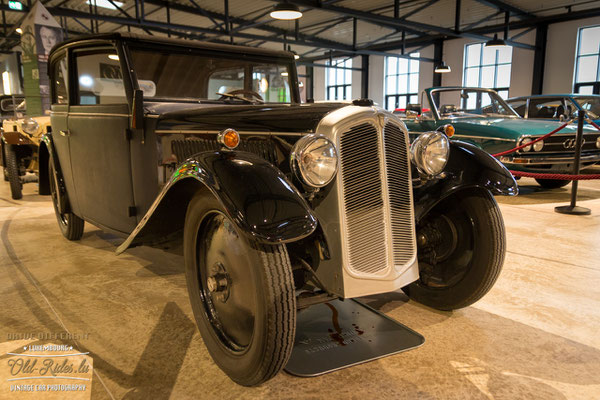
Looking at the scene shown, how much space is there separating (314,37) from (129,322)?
18.7 metres

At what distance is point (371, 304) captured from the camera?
97.7 inches

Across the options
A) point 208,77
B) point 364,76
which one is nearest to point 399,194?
point 208,77

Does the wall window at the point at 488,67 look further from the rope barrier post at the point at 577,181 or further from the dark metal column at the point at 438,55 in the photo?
the rope barrier post at the point at 577,181

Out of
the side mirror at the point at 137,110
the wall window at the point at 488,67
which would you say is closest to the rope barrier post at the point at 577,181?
the side mirror at the point at 137,110

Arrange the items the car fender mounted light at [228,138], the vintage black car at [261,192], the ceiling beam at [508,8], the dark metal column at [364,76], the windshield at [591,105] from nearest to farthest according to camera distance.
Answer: the vintage black car at [261,192] < the car fender mounted light at [228,138] < the windshield at [591,105] < the ceiling beam at [508,8] < the dark metal column at [364,76]

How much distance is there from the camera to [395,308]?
7.97 ft

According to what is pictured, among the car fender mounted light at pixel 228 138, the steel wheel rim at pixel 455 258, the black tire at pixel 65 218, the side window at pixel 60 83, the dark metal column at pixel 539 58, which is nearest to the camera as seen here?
the car fender mounted light at pixel 228 138

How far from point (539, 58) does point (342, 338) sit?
662 inches

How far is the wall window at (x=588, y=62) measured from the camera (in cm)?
1423

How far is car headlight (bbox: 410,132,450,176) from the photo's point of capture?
2.04 metres

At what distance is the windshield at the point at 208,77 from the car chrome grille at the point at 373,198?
1304 millimetres

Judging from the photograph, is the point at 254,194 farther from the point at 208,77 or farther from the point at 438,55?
the point at 438,55

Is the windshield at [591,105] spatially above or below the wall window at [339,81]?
below

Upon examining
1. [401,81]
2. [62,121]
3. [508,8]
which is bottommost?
[62,121]
